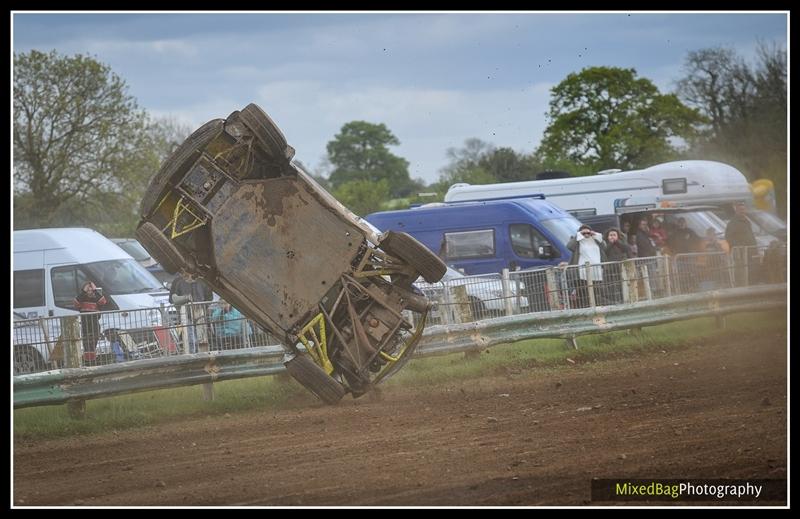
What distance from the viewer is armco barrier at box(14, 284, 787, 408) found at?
1336 centimetres

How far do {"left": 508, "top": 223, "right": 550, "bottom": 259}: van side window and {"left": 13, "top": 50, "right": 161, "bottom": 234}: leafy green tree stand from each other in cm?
1321

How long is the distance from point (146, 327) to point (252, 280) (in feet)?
9.24

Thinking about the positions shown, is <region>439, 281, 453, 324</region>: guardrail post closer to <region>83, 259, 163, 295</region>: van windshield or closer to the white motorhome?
<region>83, 259, 163, 295</region>: van windshield

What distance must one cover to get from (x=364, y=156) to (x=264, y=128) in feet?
126

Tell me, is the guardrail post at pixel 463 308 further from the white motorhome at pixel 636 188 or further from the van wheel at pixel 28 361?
the white motorhome at pixel 636 188

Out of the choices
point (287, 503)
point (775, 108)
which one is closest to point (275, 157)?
point (287, 503)

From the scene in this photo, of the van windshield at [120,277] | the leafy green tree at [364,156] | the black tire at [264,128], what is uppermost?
the leafy green tree at [364,156]

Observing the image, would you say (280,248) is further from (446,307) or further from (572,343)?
(572,343)

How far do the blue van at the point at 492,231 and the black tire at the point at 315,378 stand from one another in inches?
512

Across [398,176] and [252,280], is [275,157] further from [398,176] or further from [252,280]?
[398,176]

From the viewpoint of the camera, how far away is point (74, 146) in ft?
107

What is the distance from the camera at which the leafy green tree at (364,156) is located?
4831cm

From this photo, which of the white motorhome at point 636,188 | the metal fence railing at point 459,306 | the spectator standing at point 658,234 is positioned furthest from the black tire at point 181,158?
the white motorhome at point 636,188

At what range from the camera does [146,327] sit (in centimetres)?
1405
